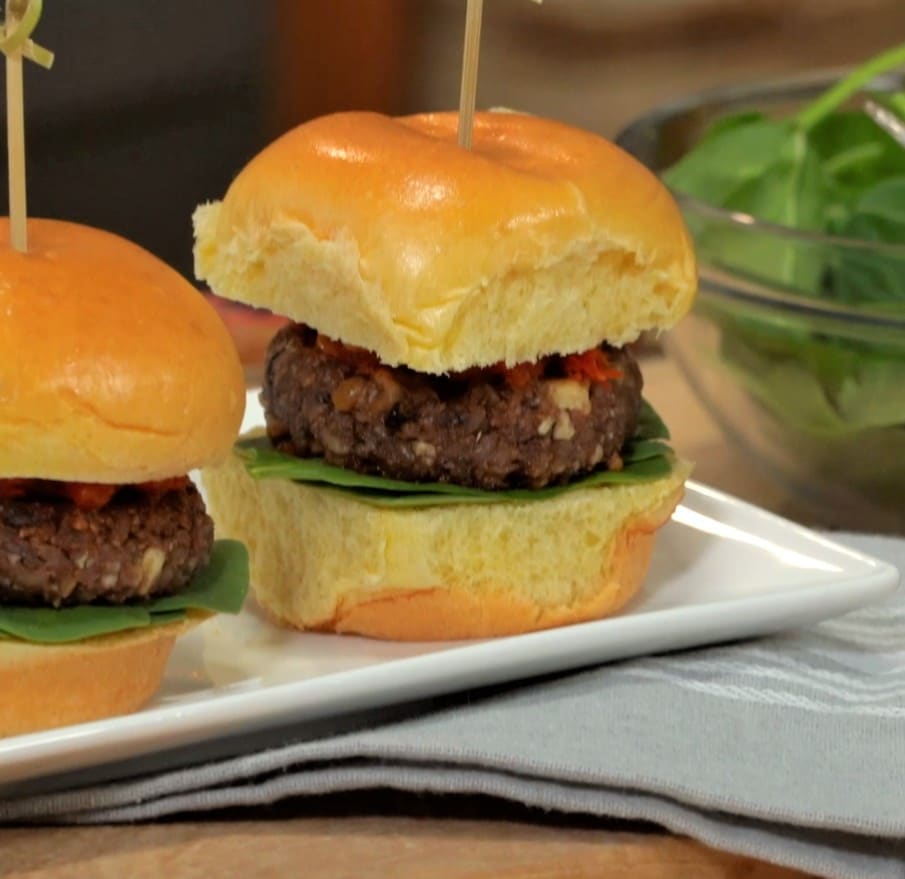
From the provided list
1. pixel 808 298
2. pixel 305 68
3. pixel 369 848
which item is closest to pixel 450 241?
pixel 369 848

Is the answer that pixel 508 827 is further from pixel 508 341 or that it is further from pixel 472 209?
pixel 472 209

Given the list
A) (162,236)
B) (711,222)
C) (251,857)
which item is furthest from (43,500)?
(162,236)

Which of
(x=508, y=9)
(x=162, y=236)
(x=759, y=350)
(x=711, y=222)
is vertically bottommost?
(x=162, y=236)

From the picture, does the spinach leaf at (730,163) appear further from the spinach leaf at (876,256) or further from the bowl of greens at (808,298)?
the spinach leaf at (876,256)

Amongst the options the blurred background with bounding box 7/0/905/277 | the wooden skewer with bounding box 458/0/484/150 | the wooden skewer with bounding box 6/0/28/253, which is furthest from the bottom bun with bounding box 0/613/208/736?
the blurred background with bounding box 7/0/905/277

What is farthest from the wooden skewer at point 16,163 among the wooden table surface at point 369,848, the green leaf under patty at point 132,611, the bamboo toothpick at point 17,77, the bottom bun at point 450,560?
the wooden table surface at point 369,848

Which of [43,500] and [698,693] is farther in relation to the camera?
[698,693]

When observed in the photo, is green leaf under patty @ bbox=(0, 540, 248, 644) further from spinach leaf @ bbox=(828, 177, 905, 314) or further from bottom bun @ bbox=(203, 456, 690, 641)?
spinach leaf @ bbox=(828, 177, 905, 314)
